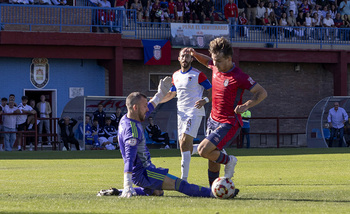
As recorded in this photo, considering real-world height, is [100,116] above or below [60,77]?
below

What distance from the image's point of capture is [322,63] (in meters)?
39.0

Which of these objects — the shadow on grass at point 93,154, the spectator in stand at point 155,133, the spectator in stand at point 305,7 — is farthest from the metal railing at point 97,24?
the shadow on grass at point 93,154

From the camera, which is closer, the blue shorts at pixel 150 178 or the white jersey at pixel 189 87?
the blue shorts at pixel 150 178

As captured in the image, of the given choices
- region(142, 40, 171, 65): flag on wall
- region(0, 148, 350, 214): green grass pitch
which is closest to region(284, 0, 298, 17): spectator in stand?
region(142, 40, 171, 65): flag on wall

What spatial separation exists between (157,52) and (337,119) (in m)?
9.21

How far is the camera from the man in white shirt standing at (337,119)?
2995 centimetres

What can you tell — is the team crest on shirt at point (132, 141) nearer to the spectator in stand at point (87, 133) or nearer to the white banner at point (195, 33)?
the spectator in stand at point (87, 133)

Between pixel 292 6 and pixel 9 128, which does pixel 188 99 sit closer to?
pixel 9 128

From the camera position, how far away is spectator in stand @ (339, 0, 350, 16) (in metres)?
40.9

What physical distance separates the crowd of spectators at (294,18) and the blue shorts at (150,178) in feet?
89.0

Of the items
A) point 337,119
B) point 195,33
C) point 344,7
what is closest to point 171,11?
point 195,33

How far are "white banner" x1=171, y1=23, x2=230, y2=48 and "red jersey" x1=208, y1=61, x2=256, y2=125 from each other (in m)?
24.3

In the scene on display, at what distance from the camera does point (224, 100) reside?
963 centimetres

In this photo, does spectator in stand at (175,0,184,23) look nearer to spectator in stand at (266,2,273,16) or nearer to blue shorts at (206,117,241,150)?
spectator in stand at (266,2,273,16)
